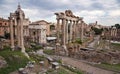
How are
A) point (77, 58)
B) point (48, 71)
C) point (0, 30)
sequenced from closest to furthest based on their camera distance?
1. point (48, 71)
2. point (77, 58)
3. point (0, 30)

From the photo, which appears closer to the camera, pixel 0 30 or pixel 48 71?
pixel 48 71

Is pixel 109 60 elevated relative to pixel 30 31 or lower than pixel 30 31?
lower

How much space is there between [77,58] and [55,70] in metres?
10.7

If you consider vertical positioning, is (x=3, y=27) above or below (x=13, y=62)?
above

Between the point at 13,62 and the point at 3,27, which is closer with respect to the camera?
the point at 13,62

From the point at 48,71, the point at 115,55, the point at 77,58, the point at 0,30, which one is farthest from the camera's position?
the point at 0,30

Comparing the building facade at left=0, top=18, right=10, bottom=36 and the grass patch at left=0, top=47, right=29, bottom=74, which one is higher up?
the building facade at left=0, top=18, right=10, bottom=36

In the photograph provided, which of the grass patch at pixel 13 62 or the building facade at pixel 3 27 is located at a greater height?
the building facade at pixel 3 27

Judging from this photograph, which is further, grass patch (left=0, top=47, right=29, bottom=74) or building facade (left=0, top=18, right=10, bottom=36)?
building facade (left=0, top=18, right=10, bottom=36)

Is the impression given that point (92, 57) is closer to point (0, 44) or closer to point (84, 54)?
point (84, 54)

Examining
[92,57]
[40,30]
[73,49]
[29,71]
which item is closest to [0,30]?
[40,30]

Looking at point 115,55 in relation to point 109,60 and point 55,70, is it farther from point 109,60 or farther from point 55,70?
point 55,70

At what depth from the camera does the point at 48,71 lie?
15.6 meters

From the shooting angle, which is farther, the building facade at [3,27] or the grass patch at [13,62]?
the building facade at [3,27]
